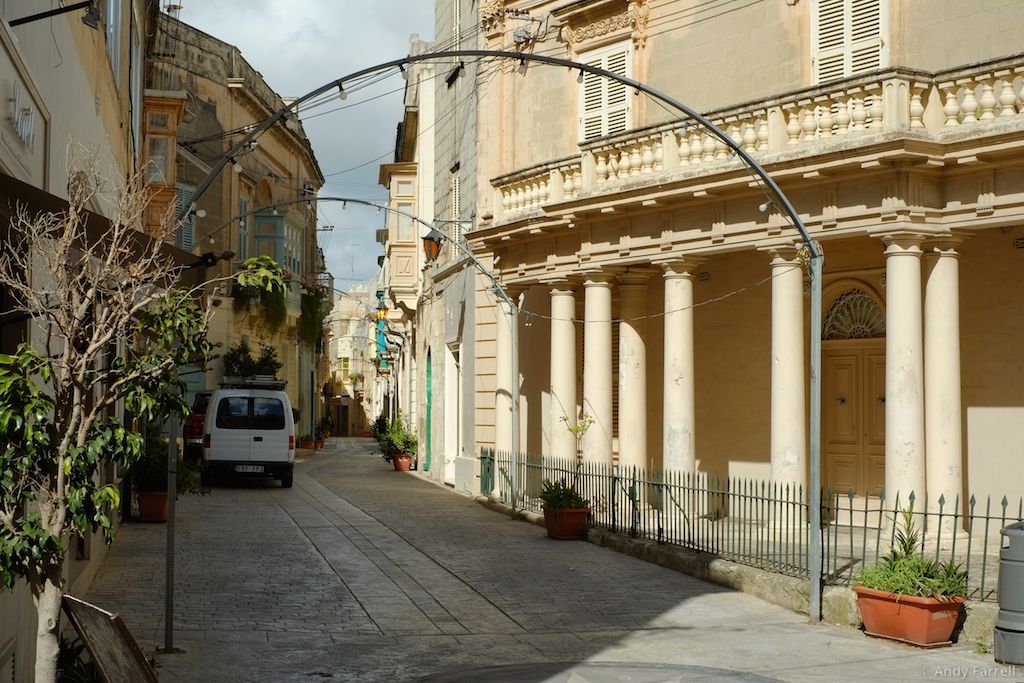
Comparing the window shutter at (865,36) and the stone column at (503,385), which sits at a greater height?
the window shutter at (865,36)

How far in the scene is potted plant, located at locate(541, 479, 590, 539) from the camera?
18328mm

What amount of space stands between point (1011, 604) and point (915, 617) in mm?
966

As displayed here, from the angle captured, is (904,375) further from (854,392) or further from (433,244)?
(433,244)

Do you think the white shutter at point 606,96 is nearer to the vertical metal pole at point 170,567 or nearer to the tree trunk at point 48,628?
the vertical metal pole at point 170,567

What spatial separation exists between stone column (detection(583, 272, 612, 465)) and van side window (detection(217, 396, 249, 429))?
1051 cm

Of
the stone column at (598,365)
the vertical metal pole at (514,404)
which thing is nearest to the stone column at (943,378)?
the stone column at (598,365)

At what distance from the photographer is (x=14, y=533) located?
579 centimetres

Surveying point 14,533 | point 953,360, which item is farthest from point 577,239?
point 14,533

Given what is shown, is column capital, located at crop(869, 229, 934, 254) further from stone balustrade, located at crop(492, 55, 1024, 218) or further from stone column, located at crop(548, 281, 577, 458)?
stone column, located at crop(548, 281, 577, 458)

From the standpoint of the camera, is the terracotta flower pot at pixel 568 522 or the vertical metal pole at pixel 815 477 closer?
the vertical metal pole at pixel 815 477

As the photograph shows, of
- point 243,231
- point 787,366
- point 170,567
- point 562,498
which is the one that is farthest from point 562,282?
point 243,231

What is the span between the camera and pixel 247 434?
28016 mm

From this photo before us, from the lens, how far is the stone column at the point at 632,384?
19.9 m

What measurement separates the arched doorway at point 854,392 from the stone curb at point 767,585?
414cm
